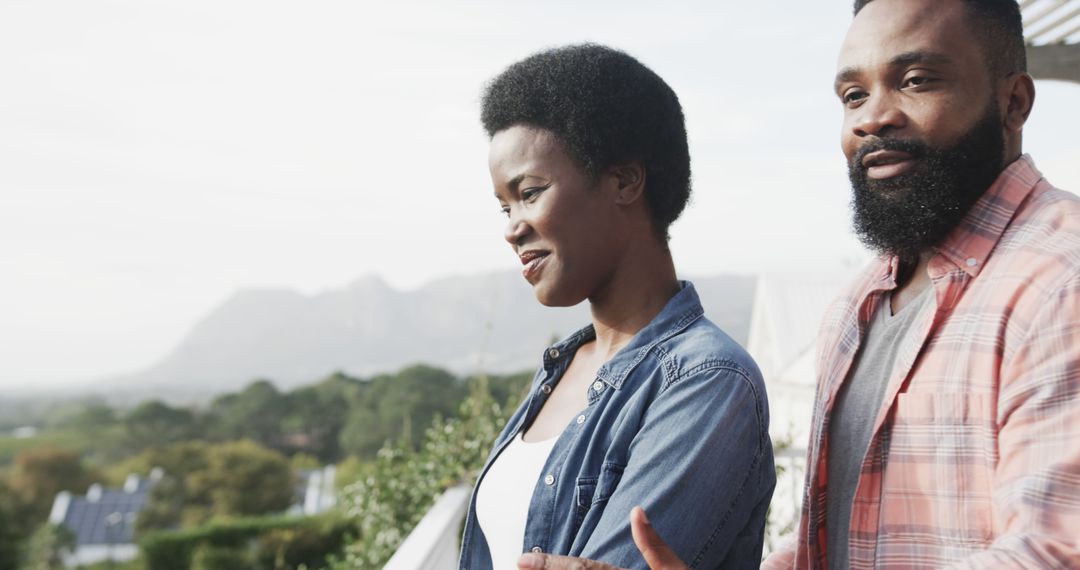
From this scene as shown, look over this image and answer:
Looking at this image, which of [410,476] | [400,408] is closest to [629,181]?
[410,476]

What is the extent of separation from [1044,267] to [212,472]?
44684mm

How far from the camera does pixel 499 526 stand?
54.1 inches

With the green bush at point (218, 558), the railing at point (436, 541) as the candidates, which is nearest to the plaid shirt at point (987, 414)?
the railing at point (436, 541)

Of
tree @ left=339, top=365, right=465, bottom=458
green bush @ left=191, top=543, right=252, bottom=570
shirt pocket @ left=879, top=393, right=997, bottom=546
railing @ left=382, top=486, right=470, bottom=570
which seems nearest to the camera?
shirt pocket @ left=879, top=393, right=997, bottom=546

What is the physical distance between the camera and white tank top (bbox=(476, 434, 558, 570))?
4.40ft

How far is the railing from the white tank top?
3.01ft

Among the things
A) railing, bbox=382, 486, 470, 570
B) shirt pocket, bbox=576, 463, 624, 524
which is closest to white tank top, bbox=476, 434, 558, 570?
→ shirt pocket, bbox=576, 463, 624, 524

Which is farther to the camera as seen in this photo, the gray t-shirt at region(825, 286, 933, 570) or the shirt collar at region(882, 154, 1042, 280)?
the gray t-shirt at region(825, 286, 933, 570)

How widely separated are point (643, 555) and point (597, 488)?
17 cm

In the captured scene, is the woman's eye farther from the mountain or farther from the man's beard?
the mountain

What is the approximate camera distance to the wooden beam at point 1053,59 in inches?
145

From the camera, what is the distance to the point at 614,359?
1346mm

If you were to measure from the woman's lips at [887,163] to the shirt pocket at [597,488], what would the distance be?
1.81 ft

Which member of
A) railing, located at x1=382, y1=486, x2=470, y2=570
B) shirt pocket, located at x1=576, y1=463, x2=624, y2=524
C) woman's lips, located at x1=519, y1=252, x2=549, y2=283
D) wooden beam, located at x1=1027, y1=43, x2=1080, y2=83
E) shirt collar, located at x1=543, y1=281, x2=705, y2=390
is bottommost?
railing, located at x1=382, y1=486, x2=470, y2=570
